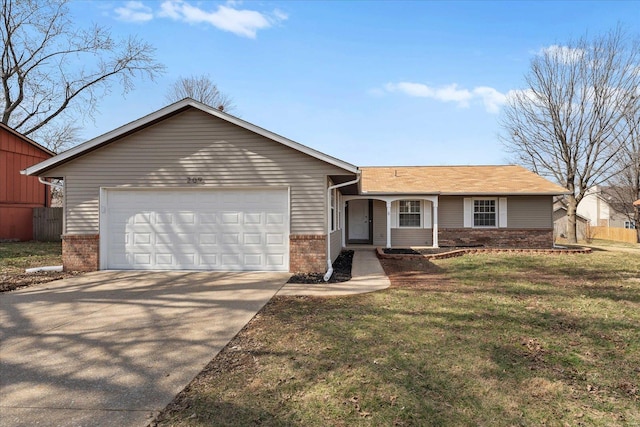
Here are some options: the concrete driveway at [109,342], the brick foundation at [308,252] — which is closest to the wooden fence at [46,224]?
the concrete driveway at [109,342]

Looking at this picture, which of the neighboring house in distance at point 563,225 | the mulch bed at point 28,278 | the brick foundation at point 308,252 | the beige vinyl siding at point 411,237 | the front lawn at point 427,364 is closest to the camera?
the front lawn at point 427,364

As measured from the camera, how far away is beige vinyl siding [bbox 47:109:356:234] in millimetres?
9500

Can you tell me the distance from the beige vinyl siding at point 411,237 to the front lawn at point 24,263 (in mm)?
12499

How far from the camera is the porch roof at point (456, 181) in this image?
16381mm

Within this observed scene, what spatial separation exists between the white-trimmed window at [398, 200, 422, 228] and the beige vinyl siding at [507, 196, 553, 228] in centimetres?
388

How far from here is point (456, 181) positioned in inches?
715

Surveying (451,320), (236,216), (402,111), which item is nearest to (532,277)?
(451,320)

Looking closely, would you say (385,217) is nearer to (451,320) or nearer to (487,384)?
(451,320)

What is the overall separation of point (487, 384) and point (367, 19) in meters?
10.8

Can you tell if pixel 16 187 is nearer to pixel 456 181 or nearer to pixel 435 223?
pixel 435 223

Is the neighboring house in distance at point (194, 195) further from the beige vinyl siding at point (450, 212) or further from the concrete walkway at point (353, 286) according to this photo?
the beige vinyl siding at point (450, 212)

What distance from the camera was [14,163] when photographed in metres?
18.5

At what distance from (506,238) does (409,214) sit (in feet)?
13.9

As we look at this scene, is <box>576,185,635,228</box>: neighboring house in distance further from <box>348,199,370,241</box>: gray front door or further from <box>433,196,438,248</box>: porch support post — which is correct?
<box>348,199,370,241</box>: gray front door
